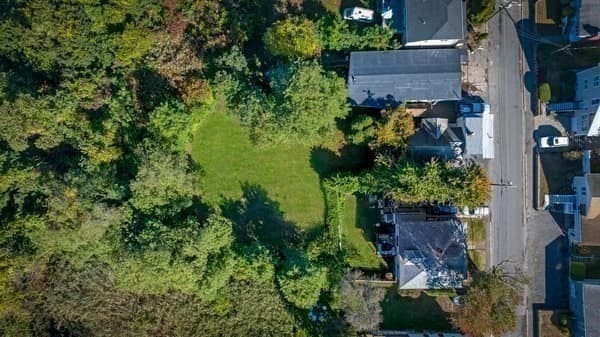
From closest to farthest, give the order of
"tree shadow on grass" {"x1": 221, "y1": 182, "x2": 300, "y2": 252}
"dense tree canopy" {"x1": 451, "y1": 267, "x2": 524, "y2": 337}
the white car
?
"dense tree canopy" {"x1": 451, "y1": 267, "x2": 524, "y2": 337} < the white car < "tree shadow on grass" {"x1": 221, "y1": 182, "x2": 300, "y2": 252}

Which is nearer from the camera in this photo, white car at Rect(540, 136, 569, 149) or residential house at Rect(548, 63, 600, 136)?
residential house at Rect(548, 63, 600, 136)

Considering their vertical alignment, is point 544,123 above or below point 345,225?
above

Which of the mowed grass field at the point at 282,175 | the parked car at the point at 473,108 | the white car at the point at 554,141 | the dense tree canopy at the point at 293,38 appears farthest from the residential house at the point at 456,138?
the dense tree canopy at the point at 293,38

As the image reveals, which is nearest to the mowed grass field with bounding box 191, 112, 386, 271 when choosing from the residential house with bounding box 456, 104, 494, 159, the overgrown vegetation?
the overgrown vegetation

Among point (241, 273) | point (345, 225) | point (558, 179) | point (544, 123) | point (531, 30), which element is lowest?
point (241, 273)

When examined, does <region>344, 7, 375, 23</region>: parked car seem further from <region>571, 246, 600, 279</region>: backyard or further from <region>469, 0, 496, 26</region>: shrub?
<region>571, 246, 600, 279</region>: backyard

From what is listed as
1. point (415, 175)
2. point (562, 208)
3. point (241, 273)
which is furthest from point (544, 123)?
point (241, 273)

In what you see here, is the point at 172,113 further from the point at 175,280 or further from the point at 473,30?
the point at 473,30
